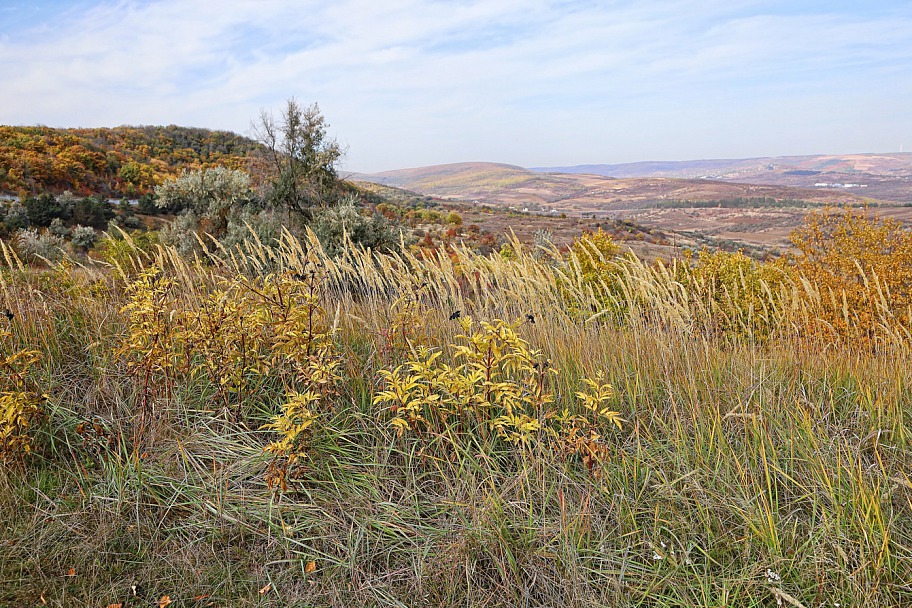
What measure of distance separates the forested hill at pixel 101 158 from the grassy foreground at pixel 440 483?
73.9 feet

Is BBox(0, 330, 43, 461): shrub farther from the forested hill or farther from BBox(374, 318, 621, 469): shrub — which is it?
the forested hill

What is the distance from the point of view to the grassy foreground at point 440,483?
1956 mm

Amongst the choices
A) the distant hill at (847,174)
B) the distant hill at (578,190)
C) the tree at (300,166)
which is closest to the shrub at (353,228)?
the tree at (300,166)

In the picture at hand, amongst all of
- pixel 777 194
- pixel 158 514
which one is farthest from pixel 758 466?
pixel 777 194

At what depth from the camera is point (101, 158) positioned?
33938 mm

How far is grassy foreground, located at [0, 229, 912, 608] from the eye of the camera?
1956 mm

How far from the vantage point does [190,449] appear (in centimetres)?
273

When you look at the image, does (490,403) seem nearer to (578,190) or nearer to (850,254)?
(850,254)

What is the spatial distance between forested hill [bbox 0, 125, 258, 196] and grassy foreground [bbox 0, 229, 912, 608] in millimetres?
22517

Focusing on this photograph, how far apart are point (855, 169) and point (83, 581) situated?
177501 mm

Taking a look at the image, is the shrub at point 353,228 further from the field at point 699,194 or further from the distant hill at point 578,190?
the distant hill at point 578,190

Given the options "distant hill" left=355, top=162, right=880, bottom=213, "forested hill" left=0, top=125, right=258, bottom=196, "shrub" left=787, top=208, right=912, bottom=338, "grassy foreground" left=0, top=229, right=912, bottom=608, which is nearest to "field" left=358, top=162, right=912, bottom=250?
"distant hill" left=355, top=162, right=880, bottom=213

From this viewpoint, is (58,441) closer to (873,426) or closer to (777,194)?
(873,426)

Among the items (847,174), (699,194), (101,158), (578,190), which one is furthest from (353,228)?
(847,174)
